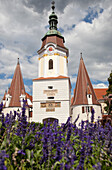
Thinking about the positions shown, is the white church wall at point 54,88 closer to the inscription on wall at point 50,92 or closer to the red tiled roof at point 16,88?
the inscription on wall at point 50,92

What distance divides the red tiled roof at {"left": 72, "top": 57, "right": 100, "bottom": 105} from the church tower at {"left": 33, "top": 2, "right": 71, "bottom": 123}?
5.03 ft

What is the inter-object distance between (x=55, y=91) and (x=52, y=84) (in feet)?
4.66

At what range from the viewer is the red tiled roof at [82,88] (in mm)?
26816

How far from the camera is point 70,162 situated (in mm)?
2330

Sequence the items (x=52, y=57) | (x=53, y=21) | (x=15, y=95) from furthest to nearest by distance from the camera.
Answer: (x=53, y=21) < (x=15, y=95) < (x=52, y=57)

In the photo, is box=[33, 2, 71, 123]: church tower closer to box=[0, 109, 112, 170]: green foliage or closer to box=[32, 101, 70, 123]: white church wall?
box=[32, 101, 70, 123]: white church wall

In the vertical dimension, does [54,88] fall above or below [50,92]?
above

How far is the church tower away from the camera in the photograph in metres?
26.1

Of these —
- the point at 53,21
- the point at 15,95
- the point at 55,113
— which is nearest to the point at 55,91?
the point at 55,113

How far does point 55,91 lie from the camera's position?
2728 centimetres

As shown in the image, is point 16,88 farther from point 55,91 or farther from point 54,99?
point 54,99

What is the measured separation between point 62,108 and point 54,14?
2178 cm

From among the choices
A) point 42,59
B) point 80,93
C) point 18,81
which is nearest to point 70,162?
point 80,93

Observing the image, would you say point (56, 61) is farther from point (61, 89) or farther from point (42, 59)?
point (61, 89)
